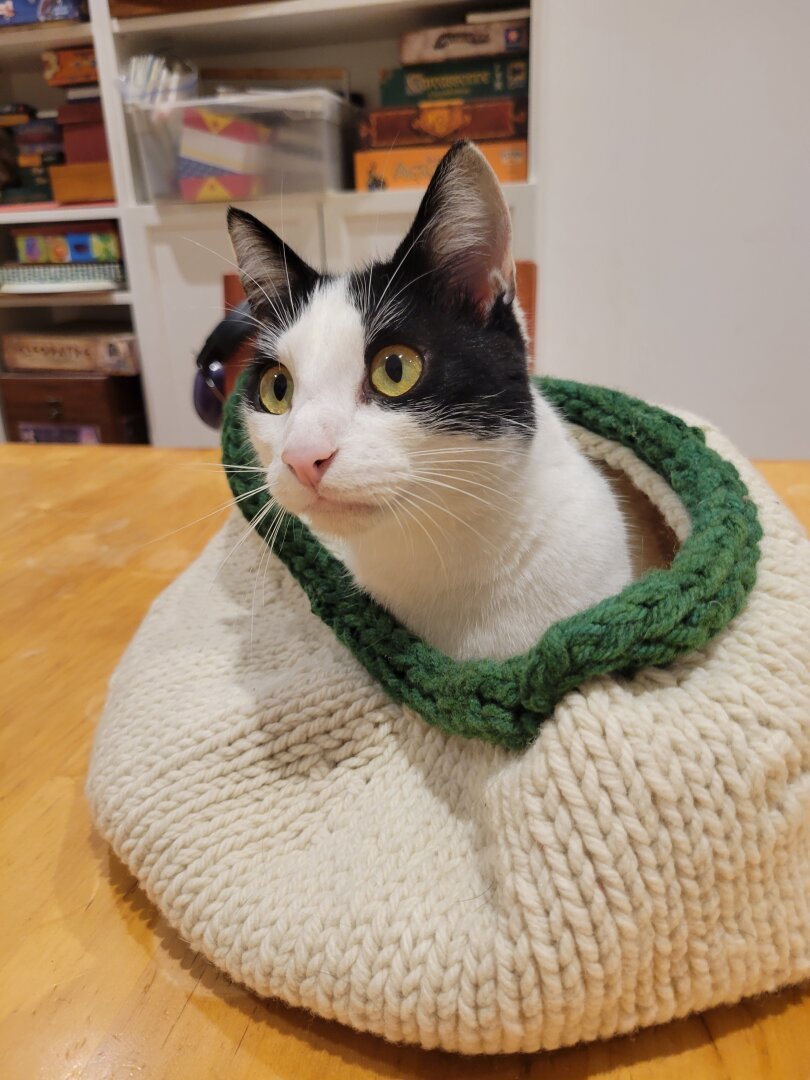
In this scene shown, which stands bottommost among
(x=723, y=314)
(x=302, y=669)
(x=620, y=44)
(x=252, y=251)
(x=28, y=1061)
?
(x=28, y=1061)

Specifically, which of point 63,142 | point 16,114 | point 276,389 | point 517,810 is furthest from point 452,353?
point 16,114

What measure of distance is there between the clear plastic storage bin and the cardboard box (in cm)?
49

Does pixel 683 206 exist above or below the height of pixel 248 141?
below

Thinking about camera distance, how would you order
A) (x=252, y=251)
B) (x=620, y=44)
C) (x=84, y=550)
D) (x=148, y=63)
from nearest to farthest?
(x=252, y=251) → (x=84, y=550) → (x=620, y=44) → (x=148, y=63)

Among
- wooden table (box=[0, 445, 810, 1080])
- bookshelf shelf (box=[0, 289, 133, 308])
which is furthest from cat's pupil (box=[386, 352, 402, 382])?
bookshelf shelf (box=[0, 289, 133, 308])

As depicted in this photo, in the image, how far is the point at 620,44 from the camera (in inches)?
66.6

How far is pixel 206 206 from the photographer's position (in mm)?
1895

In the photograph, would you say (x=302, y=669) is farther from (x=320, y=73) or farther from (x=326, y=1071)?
(x=320, y=73)

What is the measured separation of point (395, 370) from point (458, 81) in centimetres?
155

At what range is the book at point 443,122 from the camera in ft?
5.57

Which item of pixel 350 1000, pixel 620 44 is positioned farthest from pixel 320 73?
pixel 350 1000

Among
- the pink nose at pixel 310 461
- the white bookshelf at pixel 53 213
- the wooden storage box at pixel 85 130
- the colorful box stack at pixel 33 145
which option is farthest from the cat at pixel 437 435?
the colorful box stack at pixel 33 145

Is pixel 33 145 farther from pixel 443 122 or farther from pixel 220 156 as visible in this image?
pixel 443 122

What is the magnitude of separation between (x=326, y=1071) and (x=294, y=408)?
38 cm
